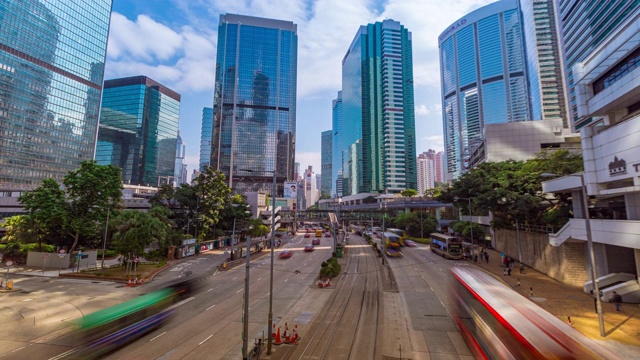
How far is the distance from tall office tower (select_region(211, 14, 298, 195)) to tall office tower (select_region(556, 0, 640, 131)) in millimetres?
124312

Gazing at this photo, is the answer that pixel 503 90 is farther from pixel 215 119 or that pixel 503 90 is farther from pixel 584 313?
pixel 584 313

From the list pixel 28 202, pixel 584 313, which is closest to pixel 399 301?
pixel 584 313

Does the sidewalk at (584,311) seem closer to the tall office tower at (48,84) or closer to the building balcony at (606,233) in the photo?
the building balcony at (606,233)

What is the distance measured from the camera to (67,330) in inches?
762

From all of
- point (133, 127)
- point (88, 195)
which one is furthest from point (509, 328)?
point (133, 127)

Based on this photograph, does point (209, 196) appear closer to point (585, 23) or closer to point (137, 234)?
point (137, 234)

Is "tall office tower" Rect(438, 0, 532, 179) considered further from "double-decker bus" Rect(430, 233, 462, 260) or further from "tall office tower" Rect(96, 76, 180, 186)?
"tall office tower" Rect(96, 76, 180, 186)

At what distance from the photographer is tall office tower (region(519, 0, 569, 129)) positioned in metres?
148

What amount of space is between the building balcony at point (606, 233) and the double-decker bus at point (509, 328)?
14.0 metres

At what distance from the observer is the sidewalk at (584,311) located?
57.7 feet

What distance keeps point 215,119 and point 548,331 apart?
587ft

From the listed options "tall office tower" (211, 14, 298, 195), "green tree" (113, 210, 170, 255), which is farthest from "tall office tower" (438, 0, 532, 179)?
"green tree" (113, 210, 170, 255)

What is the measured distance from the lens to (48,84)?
104688 mm

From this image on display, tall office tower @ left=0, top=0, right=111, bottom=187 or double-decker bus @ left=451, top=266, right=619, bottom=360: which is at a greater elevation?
tall office tower @ left=0, top=0, right=111, bottom=187
